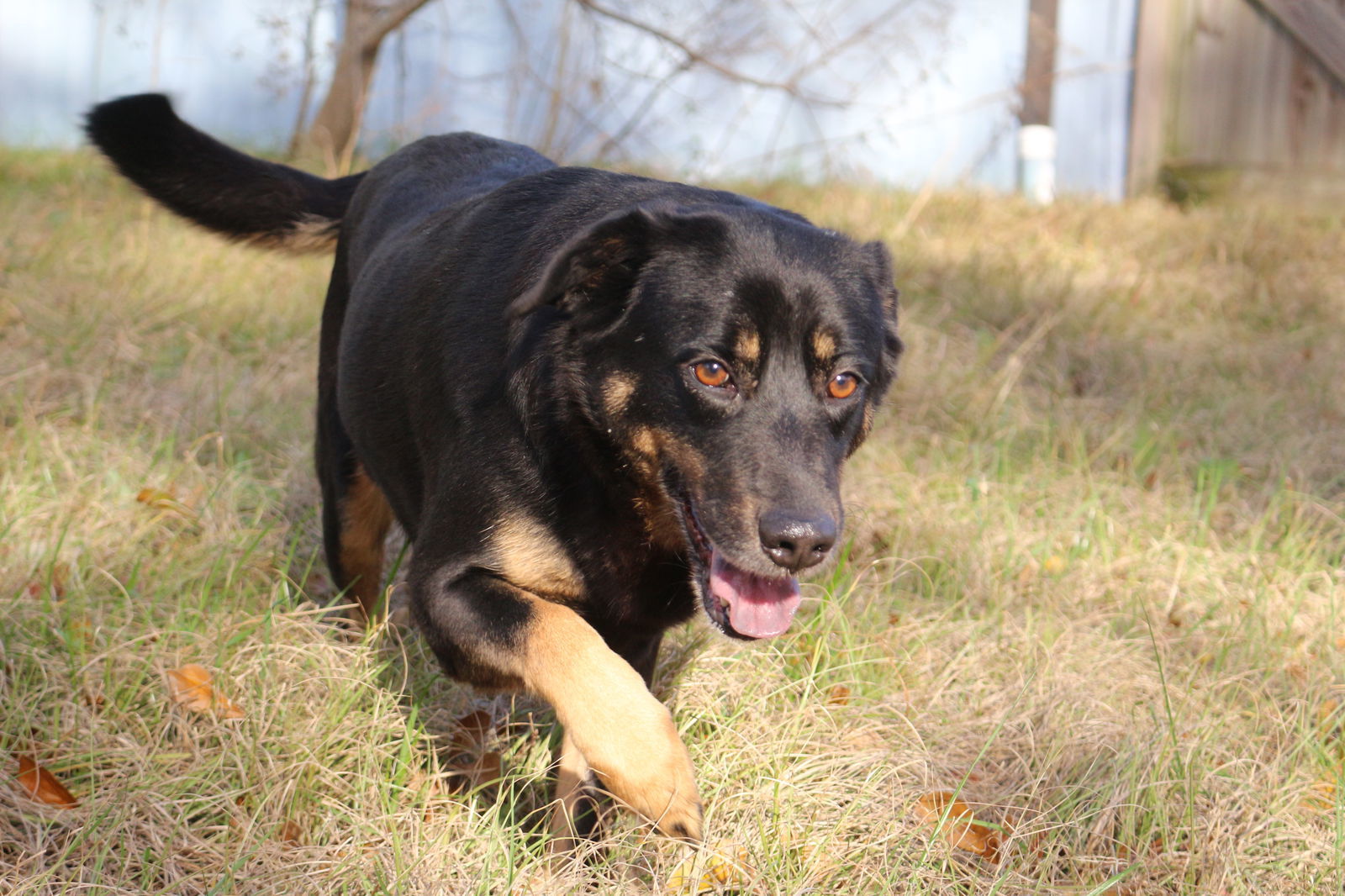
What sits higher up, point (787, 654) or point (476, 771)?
point (787, 654)

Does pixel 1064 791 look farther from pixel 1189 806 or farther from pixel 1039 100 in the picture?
pixel 1039 100

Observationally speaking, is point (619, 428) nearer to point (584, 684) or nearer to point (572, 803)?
point (584, 684)

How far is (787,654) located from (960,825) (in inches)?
27.6

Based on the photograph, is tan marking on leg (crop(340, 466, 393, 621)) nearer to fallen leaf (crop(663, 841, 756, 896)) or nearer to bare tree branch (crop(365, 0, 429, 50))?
fallen leaf (crop(663, 841, 756, 896))

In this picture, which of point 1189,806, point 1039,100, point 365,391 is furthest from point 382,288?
point 1039,100

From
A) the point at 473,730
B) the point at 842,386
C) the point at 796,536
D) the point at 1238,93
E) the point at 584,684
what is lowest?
the point at 473,730

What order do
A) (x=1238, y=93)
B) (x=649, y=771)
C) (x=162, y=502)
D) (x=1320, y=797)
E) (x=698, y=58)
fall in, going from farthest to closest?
1. (x=1238, y=93)
2. (x=698, y=58)
3. (x=162, y=502)
4. (x=1320, y=797)
5. (x=649, y=771)

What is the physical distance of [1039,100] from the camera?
30.9 ft

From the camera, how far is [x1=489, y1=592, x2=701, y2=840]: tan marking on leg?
2.17 m

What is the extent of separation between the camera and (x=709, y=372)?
2.42 meters

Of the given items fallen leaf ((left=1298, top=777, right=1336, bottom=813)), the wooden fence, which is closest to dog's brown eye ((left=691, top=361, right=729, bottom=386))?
fallen leaf ((left=1298, top=777, right=1336, bottom=813))

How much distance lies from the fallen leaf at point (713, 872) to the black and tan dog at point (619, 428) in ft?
0.81

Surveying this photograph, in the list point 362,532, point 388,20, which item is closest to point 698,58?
point 388,20

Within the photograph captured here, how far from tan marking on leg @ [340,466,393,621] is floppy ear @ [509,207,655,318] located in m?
1.23
